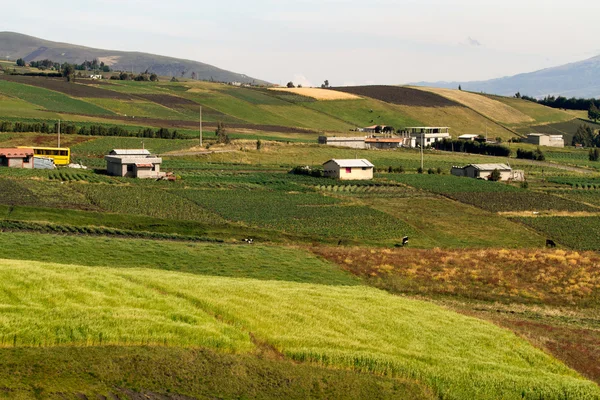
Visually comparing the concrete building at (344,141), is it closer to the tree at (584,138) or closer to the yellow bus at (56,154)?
the yellow bus at (56,154)

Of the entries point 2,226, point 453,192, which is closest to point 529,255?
point 453,192

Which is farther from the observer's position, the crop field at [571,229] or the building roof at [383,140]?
the building roof at [383,140]

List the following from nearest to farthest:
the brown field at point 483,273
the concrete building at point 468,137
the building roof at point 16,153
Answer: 1. the brown field at point 483,273
2. the building roof at point 16,153
3. the concrete building at point 468,137

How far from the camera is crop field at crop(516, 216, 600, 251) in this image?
77.1 metres

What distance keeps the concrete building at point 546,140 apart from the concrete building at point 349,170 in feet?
285

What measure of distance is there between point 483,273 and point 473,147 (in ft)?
361

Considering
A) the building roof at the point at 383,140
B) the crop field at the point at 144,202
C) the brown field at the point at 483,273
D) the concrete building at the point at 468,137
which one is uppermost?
the concrete building at the point at 468,137

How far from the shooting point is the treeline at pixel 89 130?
134 metres

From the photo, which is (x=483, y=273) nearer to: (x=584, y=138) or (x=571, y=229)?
(x=571, y=229)

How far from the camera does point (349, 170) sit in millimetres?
111125

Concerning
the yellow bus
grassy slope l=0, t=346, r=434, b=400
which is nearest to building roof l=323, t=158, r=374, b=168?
the yellow bus

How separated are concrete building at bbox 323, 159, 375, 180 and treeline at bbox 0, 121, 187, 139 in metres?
43.9

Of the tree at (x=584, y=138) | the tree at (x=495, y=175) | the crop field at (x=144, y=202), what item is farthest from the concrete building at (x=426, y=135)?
the crop field at (x=144, y=202)

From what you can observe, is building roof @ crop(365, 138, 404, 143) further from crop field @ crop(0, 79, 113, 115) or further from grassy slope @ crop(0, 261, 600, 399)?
grassy slope @ crop(0, 261, 600, 399)
